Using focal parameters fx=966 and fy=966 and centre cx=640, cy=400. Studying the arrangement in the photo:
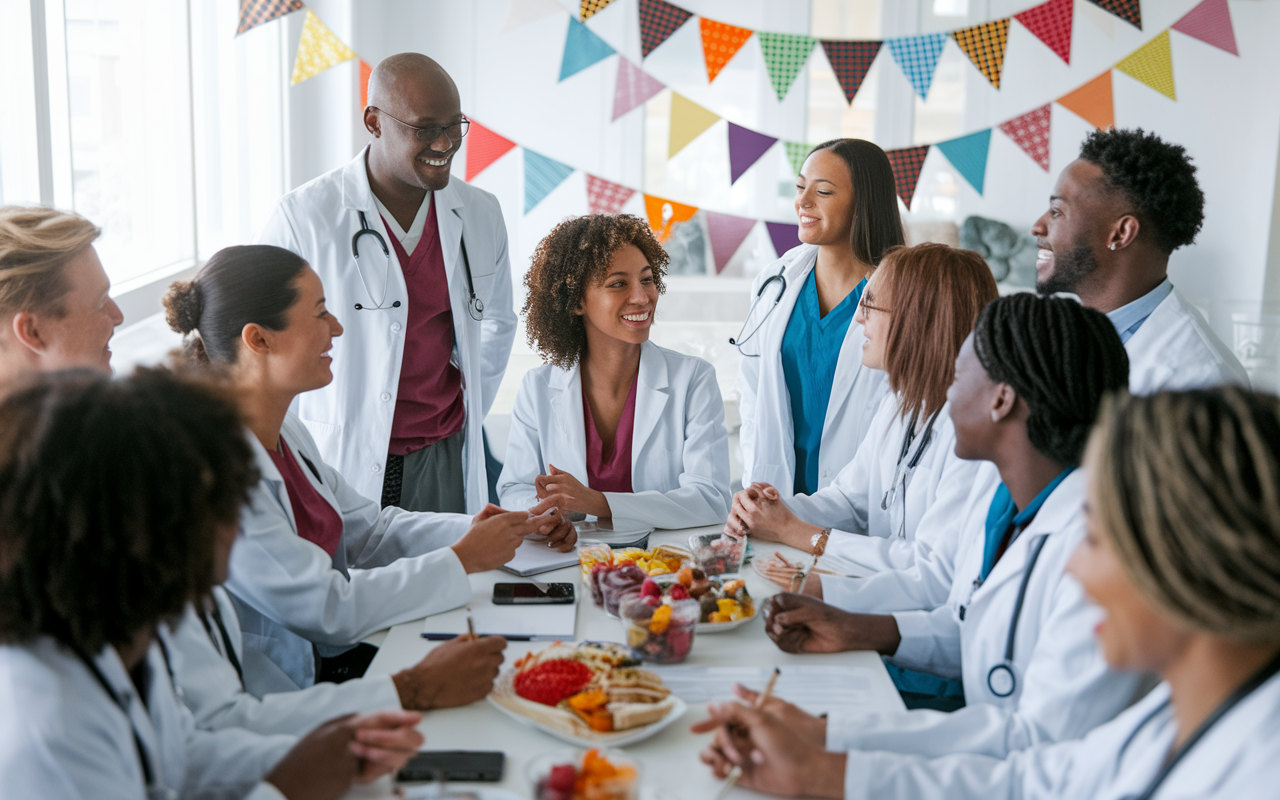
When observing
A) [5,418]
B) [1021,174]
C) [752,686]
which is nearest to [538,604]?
[752,686]

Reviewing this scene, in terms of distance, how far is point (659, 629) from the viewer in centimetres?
140

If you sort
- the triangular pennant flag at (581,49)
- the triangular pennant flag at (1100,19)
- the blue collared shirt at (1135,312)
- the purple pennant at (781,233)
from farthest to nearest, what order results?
the triangular pennant flag at (1100,19), the purple pennant at (781,233), the triangular pennant flag at (581,49), the blue collared shirt at (1135,312)

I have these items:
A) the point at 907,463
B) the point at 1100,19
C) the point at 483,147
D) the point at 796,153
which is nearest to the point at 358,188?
the point at 483,147

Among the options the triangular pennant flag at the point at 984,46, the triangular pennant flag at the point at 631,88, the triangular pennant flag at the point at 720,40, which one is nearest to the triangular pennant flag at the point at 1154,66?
the triangular pennant flag at the point at 984,46

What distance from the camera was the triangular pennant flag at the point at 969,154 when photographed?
4.32 m

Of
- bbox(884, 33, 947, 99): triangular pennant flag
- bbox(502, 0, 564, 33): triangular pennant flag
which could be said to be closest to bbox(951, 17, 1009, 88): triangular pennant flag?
bbox(884, 33, 947, 99): triangular pennant flag

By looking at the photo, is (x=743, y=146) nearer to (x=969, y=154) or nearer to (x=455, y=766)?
(x=969, y=154)

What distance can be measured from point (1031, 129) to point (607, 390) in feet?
9.13

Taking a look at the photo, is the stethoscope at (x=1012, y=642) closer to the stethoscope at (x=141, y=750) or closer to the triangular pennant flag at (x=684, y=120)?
the stethoscope at (x=141, y=750)

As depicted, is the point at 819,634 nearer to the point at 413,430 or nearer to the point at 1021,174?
the point at 413,430

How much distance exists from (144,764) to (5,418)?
0.39m

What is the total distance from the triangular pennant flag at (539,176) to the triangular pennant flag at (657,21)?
0.68 metres

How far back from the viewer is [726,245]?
4574 mm

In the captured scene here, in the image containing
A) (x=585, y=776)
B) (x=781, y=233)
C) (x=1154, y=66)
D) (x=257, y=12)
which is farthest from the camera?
(x=781, y=233)
